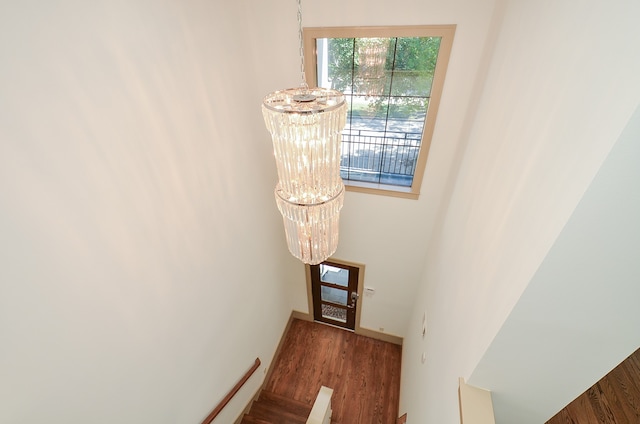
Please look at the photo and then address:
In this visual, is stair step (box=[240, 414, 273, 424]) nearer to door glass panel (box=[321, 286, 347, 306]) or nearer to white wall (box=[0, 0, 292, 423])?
white wall (box=[0, 0, 292, 423])

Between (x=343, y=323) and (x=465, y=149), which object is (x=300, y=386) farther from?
(x=465, y=149)

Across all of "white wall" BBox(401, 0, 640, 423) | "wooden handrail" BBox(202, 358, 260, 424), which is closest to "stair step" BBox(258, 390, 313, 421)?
"wooden handrail" BBox(202, 358, 260, 424)

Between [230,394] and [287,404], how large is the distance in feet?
3.44

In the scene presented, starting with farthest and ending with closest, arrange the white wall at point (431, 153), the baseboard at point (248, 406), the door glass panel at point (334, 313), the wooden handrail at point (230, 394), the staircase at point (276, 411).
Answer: the door glass panel at point (334, 313) < the staircase at point (276, 411) < the baseboard at point (248, 406) < the wooden handrail at point (230, 394) < the white wall at point (431, 153)

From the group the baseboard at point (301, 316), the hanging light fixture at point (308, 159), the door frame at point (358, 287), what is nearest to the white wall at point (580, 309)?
the hanging light fixture at point (308, 159)

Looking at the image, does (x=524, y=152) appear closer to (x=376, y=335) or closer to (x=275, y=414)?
(x=275, y=414)

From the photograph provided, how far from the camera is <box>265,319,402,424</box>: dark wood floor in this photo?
11.7 ft

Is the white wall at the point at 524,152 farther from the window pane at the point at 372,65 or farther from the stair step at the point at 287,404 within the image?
the stair step at the point at 287,404

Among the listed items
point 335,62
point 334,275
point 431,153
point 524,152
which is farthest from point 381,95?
point 334,275

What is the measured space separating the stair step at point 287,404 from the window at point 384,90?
2806 millimetres

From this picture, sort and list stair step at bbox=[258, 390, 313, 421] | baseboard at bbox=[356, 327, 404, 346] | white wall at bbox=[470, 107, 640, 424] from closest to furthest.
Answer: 1. white wall at bbox=[470, 107, 640, 424]
2. stair step at bbox=[258, 390, 313, 421]
3. baseboard at bbox=[356, 327, 404, 346]

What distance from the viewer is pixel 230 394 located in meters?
2.72

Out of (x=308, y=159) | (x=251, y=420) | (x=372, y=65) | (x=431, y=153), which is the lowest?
(x=251, y=420)

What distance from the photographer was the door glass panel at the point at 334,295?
4.23m
